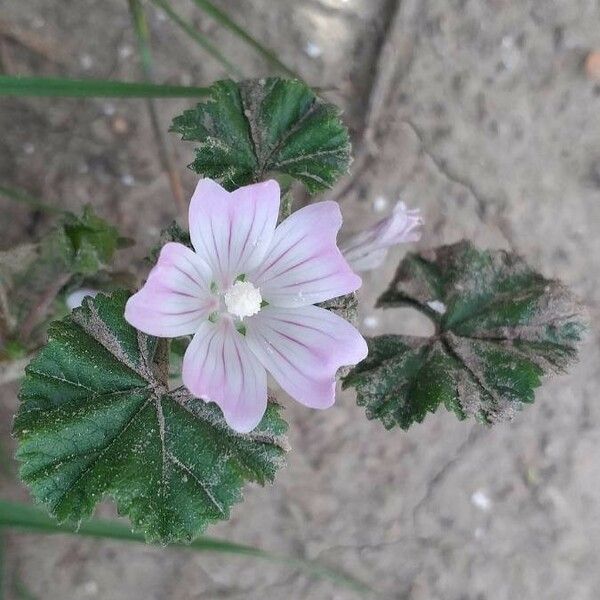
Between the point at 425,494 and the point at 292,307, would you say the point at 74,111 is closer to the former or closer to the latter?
the point at 292,307

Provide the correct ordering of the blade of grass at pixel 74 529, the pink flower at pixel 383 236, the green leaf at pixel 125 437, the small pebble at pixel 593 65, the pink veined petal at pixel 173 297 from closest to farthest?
1. the pink veined petal at pixel 173 297
2. the green leaf at pixel 125 437
3. the pink flower at pixel 383 236
4. the blade of grass at pixel 74 529
5. the small pebble at pixel 593 65

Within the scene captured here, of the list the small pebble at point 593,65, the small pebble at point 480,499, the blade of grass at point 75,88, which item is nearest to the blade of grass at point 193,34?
the blade of grass at point 75,88

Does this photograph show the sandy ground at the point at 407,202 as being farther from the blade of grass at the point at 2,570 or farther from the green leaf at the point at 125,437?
the green leaf at the point at 125,437

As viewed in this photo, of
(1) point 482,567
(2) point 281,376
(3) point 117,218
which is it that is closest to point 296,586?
(1) point 482,567

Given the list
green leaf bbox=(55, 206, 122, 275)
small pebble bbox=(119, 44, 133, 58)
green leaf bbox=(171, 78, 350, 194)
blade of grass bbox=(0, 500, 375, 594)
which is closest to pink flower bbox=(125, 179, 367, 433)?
green leaf bbox=(171, 78, 350, 194)

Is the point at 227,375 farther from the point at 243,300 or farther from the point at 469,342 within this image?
the point at 469,342

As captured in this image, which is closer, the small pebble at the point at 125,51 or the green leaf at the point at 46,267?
the green leaf at the point at 46,267

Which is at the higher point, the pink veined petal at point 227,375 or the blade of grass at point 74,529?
the pink veined petal at point 227,375

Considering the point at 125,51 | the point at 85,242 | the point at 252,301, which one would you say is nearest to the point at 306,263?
the point at 252,301

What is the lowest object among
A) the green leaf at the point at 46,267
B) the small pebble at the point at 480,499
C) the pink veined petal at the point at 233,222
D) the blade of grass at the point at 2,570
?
the blade of grass at the point at 2,570
